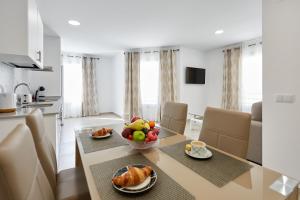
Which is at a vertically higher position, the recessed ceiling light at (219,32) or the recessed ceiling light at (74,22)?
the recessed ceiling light at (219,32)

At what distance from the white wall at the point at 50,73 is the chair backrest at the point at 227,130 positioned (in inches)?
149

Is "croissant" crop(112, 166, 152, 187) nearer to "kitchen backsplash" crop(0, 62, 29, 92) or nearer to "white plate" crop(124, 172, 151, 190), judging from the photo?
"white plate" crop(124, 172, 151, 190)

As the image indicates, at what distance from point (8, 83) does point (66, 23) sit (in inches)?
62.4

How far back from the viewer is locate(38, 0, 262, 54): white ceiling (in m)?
2.38

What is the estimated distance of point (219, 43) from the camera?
450 cm

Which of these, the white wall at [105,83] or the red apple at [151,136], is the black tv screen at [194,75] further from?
the red apple at [151,136]

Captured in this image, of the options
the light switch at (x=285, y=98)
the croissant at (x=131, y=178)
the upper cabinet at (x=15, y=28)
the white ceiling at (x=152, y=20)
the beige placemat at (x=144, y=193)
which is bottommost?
the beige placemat at (x=144, y=193)

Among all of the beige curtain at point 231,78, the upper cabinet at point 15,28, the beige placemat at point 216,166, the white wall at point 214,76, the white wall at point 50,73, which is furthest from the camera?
the white wall at point 214,76

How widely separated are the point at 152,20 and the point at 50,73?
2769 mm

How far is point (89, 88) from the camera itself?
5961mm

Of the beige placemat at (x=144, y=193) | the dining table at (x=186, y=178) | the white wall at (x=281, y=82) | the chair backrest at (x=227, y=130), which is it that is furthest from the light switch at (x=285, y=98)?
the beige placemat at (x=144, y=193)

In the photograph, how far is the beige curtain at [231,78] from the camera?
4.43 m

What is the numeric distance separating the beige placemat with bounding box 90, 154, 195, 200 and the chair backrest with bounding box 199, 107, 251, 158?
670mm

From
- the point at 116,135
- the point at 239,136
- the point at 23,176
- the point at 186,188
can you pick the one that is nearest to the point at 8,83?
the point at 116,135
